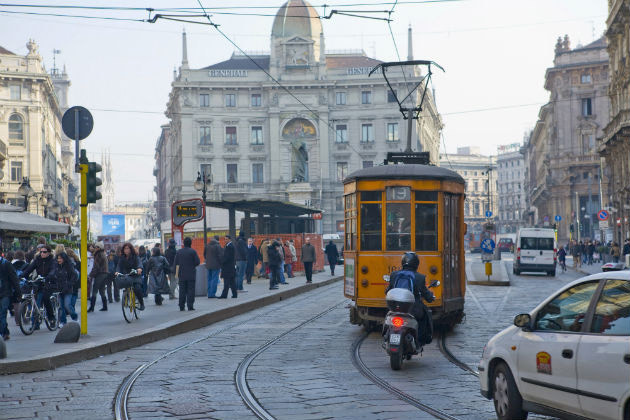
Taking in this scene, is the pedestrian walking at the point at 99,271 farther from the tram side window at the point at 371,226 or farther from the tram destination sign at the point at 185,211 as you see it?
the tram side window at the point at 371,226

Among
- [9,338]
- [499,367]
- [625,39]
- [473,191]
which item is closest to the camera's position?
[499,367]

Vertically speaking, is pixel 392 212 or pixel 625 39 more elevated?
pixel 625 39

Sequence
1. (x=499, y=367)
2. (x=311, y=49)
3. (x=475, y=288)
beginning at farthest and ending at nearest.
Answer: (x=311, y=49) < (x=475, y=288) < (x=499, y=367)

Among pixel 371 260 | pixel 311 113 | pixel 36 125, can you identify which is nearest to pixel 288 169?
pixel 311 113

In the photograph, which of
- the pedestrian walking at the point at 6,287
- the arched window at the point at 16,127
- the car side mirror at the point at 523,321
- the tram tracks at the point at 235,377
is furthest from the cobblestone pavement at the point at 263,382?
the arched window at the point at 16,127

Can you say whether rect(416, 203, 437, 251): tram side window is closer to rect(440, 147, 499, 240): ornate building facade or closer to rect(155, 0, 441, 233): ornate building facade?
rect(155, 0, 441, 233): ornate building facade

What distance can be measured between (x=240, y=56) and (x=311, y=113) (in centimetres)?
1205

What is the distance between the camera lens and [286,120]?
231 ft

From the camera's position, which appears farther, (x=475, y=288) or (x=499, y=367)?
(x=475, y=288)

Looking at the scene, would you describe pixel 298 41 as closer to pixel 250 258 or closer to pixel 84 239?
pixel 250 258

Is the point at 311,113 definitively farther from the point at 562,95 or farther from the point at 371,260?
the point at 371,260

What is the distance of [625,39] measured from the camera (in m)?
43.9

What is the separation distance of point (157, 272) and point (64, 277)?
434 centimetres

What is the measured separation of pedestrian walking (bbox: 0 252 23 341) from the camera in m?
12.0
